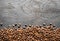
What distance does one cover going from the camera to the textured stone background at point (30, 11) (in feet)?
14.0

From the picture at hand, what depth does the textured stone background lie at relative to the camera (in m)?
4.27

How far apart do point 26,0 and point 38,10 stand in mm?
527

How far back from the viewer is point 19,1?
16.2 feet

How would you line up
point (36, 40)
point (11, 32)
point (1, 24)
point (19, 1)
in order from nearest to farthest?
1. point (36, 40)
2. point (11, 32)
3. point (1, 24)
4. point (19, 1)

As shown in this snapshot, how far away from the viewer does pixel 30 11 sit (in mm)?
4547

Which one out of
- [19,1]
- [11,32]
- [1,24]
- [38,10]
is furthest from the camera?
[19,1]

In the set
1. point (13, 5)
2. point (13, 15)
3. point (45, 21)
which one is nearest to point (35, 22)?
point (45, 21)

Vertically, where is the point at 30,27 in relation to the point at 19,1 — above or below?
below

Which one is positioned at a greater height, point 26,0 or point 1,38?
point 26,0

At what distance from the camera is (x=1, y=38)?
11.8 feet

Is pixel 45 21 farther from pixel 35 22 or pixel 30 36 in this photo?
pixel 30 36

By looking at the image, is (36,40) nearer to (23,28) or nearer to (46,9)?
(23,28)

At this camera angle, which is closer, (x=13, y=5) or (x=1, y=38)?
(x=1, y=38)

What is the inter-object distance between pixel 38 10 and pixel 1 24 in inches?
37.5
